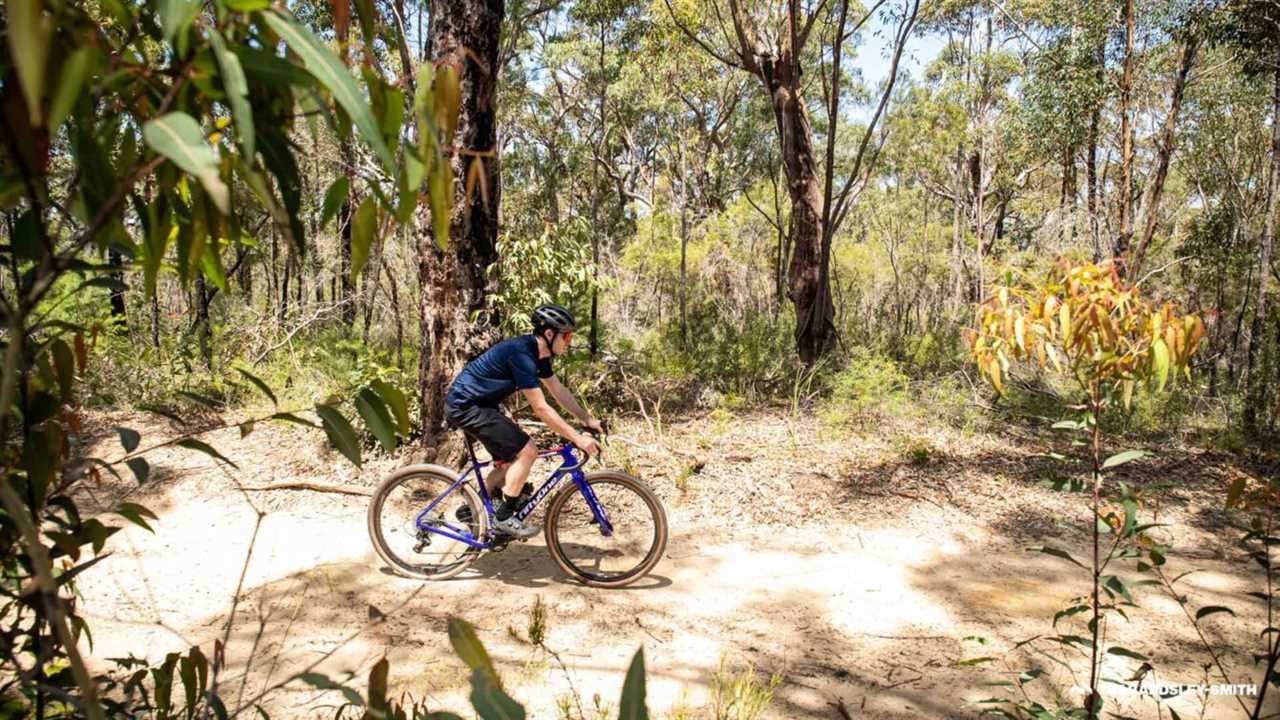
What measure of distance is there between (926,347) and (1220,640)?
32.6ft

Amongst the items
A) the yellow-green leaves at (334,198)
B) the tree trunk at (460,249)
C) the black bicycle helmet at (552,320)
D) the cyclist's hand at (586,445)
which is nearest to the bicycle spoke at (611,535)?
the cyclist's hand at (586,445)

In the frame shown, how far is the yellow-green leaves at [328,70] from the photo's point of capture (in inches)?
29.8

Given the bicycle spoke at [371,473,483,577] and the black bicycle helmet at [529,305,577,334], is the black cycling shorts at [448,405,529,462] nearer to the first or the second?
the bicycle spoke at [371,473,483,577]

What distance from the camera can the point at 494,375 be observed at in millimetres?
4816

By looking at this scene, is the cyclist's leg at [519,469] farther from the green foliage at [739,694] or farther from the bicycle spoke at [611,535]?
the green foliage at [739,694]

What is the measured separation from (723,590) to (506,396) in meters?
1.92

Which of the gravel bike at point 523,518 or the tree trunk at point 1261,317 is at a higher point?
the tree trunk at point 1261,317

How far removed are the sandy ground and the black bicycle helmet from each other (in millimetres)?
1708

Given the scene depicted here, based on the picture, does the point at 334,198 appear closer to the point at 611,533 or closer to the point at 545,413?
the point at 545,413

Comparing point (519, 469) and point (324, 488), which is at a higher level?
point (519, 469)

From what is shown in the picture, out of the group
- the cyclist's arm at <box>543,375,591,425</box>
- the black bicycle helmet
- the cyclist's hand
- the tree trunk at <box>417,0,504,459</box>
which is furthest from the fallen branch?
the black bicycle helmet

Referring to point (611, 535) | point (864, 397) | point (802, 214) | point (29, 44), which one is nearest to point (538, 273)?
point (611, 535)

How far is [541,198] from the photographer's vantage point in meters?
19.8

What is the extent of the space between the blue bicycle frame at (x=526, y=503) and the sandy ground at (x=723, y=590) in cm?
31
